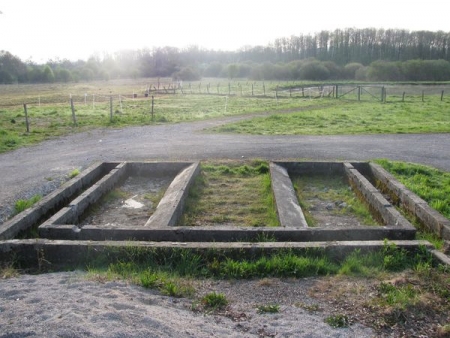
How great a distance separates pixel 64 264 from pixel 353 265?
375 cm

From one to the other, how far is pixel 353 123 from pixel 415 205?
11960 mm

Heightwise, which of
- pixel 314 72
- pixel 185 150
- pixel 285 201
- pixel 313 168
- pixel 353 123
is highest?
pixel 314 72

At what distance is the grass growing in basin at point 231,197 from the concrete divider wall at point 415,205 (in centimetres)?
243

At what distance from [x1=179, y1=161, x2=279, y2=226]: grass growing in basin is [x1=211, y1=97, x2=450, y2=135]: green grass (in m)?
5.54

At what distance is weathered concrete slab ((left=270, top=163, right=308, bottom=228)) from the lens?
6.61m

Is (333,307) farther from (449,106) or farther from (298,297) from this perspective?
(449,106)

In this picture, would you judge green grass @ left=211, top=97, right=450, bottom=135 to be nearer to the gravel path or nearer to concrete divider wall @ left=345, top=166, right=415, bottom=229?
concrete divider wall @ left=345, top=166, right=415, bottom=229

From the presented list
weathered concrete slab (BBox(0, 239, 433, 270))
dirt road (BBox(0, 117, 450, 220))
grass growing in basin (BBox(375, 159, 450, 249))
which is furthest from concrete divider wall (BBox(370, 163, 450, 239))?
dirt road (BBox(0, 117, 450, 220))

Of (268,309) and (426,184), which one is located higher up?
(426,184)

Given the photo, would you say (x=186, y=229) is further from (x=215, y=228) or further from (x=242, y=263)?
(x=242, y=263)

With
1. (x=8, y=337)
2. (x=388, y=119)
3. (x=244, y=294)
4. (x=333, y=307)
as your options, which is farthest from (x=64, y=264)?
(x=388, y=119)

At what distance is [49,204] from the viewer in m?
7.36

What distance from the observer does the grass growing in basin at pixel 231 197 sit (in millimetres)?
7371

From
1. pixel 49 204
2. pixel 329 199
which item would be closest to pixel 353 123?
pixel 329 199
